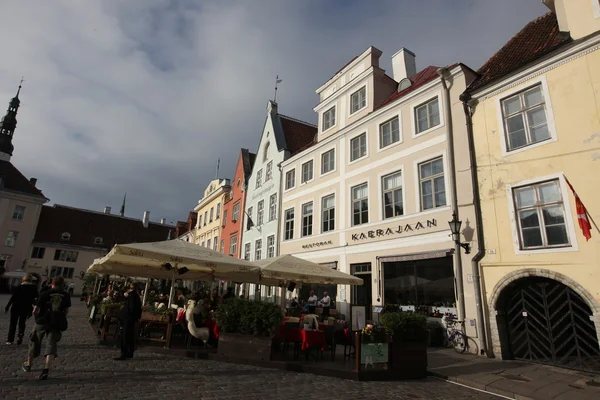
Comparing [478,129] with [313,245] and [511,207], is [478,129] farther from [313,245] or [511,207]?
[313,245]

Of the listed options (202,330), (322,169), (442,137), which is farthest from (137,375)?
(322,169)

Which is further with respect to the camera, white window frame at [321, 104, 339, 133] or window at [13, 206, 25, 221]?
window at [13, 206, 25, 221]

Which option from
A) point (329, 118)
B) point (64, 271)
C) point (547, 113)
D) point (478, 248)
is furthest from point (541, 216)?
point (64, 271)

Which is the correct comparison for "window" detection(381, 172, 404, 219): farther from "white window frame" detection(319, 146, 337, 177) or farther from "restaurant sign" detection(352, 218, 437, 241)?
"white window frame" detection(319, 146, 337, 177)

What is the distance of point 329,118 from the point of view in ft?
66.2

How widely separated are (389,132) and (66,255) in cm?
4945

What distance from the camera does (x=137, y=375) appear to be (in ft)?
21.3

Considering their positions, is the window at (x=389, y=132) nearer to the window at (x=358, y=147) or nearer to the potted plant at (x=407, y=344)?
the window at (x=358, y=147)

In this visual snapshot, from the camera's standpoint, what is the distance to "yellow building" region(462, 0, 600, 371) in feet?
29.9

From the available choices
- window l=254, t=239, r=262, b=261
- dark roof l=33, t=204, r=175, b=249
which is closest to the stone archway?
window l=254, t=239, r=262, b=261

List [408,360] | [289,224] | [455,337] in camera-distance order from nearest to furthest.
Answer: [408,360] < [455,337] < [289,224]

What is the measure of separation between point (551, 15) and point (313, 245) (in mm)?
13665

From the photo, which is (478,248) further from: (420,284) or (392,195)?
(392,195)

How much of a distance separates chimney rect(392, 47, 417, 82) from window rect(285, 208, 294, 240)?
31.3 ft
